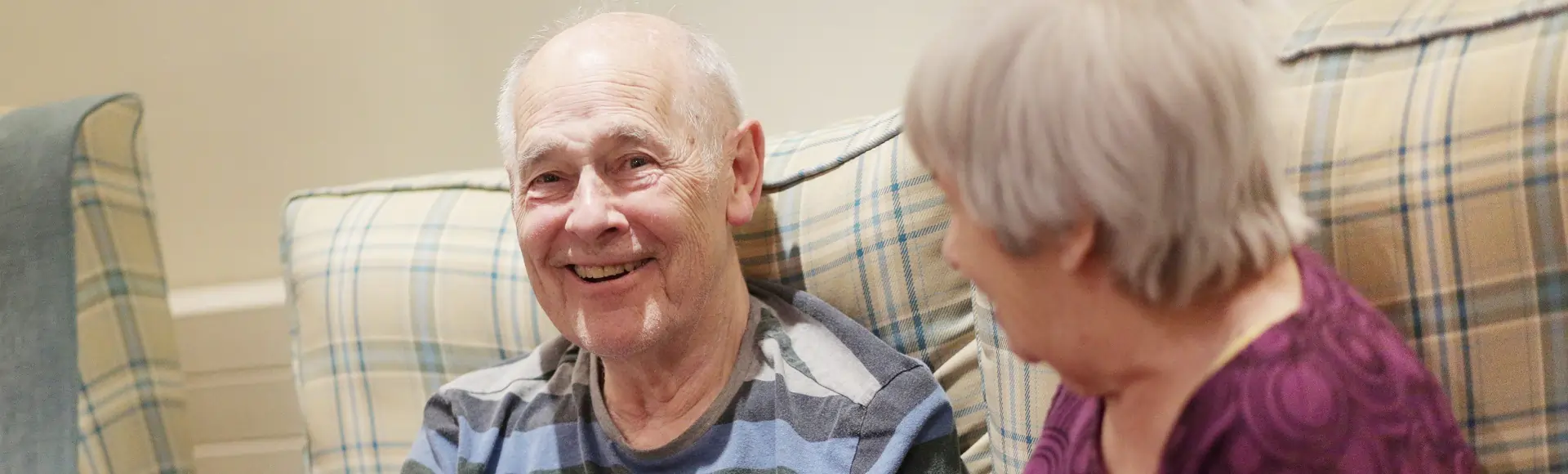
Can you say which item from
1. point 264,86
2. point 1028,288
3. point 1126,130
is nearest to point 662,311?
point 1028,288

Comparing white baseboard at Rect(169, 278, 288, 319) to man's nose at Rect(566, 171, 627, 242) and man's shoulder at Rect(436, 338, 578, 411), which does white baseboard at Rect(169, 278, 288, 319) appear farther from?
man's nose at Rect(566, 171, 627, 242)

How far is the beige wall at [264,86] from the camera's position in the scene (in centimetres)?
198

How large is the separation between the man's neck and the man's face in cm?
5

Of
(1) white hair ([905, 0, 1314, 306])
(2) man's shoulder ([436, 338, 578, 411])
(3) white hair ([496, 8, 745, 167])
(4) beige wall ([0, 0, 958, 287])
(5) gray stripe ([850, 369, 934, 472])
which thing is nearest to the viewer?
(1) white hair ([905, 0, 1314, 306])

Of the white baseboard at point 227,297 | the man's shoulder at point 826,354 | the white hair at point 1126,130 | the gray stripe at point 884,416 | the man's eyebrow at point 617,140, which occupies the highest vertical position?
the white hair at point 1126,130

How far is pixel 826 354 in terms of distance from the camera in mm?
1254

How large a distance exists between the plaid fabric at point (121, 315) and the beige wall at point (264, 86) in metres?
0.59

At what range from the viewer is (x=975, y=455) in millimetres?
1240

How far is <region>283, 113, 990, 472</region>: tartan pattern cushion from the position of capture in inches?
49.5

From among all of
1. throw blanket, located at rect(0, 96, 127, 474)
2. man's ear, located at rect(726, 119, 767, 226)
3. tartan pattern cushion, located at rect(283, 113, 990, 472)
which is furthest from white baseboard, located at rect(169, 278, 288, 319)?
man's ear, located at rect(726, 119, 767, 226)

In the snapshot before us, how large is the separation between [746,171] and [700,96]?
0.12 meters

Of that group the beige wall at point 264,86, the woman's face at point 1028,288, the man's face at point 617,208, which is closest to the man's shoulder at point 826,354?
the man's face at point 617,208

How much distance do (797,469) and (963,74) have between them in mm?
Result: 637

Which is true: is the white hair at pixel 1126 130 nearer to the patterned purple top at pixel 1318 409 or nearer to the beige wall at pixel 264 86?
the patterned purple top at pixel 1318 409
